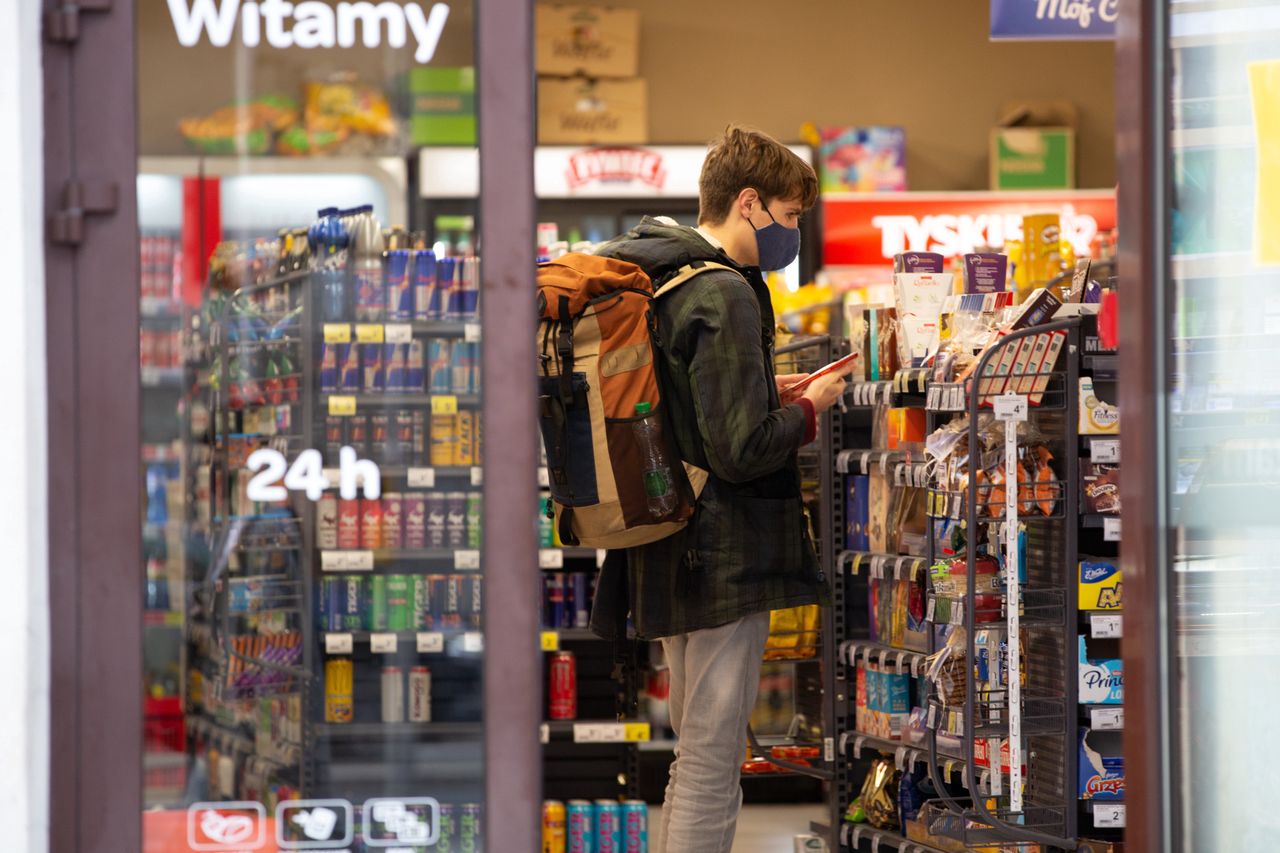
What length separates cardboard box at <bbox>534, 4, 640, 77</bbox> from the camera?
862 cm

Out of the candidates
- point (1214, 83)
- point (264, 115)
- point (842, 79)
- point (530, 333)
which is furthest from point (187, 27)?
point (842, 79)

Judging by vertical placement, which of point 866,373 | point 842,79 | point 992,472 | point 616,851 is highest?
point 842,79

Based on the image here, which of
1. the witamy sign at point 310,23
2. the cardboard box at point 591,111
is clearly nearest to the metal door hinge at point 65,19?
the witamy sign at point 310,23

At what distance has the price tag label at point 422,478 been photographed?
2.46m

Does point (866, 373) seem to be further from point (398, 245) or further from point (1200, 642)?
point (398, 245)

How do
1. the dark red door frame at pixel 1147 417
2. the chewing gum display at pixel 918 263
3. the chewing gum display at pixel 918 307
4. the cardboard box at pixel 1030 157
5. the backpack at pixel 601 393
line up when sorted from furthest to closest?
the cardboard box at pixel 1030 157
the chewing gum display at pixel 918 263
the chewing gum display at pixel 918 307
the backpack at pixel 601 393
the dark red door frame at pixel 1147 417

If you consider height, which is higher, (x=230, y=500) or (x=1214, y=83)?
(x=1214, y=83)

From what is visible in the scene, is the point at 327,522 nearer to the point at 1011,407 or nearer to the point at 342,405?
the point at 342,405

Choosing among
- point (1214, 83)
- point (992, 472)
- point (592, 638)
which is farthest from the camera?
point (592, 638)

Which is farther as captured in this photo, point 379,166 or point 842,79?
point 842,79

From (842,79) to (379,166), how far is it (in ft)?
23.7

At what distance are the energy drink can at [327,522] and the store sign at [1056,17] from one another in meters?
3.73

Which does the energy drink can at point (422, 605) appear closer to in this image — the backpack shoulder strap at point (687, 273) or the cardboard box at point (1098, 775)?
the backpack shoulder strap at point (687, 273)

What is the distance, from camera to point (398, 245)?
2502 millimetres
